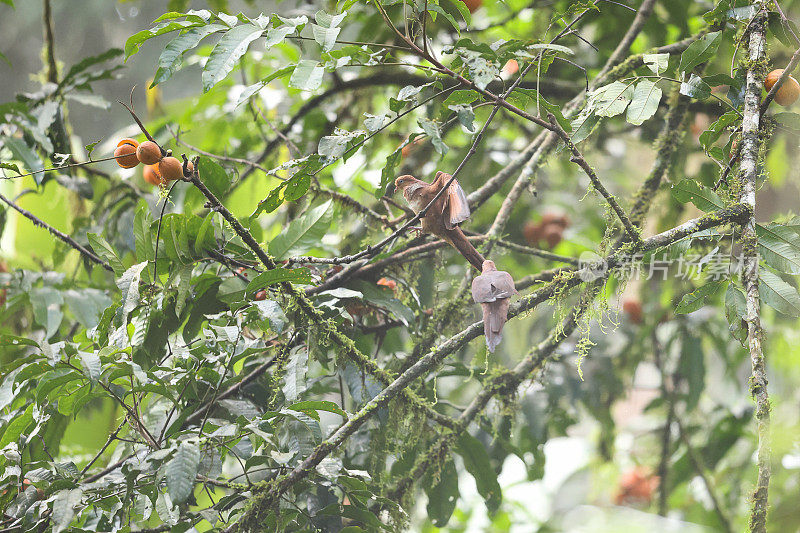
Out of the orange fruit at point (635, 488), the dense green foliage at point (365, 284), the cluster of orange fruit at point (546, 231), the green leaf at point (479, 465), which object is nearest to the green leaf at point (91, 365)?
the dense green foliage at point (365, 284)

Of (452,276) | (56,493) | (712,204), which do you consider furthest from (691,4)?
(56,493)

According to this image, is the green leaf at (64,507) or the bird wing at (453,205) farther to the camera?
the bird wing at (453,205)

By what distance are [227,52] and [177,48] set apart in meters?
0.06

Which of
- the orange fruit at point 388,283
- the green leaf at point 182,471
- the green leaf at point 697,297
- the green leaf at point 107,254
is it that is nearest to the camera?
the green leaf at point 182,471

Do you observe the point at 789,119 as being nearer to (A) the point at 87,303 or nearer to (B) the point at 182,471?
(B) the point at 182,471

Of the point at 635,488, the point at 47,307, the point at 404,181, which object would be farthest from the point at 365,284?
the point at 635,488

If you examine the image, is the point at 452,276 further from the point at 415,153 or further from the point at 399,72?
the point at 399,72

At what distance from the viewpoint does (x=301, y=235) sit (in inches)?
33.2

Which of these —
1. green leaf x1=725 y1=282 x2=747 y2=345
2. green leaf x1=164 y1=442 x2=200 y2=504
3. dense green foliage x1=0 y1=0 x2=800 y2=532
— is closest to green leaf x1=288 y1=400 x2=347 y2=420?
dense green foliage x1=0 y1=0 x2=800 y2=532

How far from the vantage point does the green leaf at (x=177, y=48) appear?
66cm

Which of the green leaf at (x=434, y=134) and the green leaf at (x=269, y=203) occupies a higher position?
the green leaf at (x=434, y=134)

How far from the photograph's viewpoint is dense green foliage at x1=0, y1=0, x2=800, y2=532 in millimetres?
685

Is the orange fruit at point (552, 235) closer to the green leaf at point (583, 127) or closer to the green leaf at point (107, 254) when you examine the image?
the green leaf at point (583, 127)

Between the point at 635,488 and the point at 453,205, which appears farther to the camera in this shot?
the point at 635,488
